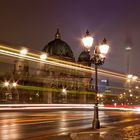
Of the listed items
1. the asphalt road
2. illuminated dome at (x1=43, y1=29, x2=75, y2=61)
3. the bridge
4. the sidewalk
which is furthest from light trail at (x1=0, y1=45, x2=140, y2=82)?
illuminated dome at (x1=43, y1=29, x2=75, y2=61)

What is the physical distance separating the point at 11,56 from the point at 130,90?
1519 inches

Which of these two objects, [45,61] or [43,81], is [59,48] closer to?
[43,81]

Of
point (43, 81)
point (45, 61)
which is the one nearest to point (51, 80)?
point (43, 81)

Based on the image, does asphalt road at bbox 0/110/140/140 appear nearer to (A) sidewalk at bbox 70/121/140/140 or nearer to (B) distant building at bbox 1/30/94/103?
(A) sidewalk at bbox 70/121/140/140

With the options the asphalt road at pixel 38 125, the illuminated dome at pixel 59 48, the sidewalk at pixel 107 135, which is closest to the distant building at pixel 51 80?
the illuminated dome at pixel 59 48

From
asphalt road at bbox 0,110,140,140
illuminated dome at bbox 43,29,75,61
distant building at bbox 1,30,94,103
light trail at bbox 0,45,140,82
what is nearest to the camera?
asphalt road at bbox 0,110,140,140

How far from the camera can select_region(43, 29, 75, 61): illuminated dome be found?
5832 inches

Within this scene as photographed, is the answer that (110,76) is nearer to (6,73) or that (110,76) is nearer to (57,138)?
(6,73)

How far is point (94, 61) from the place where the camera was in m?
22.4

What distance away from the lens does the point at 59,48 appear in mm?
151000

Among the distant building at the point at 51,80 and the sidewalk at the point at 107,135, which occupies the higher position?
the distant building at the point at 51,80

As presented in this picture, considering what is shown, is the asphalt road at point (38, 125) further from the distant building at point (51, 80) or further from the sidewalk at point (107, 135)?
the distant building at point (51, 80)

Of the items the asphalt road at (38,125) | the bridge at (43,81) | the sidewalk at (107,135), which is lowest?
the sidewalk at (107,135)

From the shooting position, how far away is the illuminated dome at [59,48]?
148125mm
